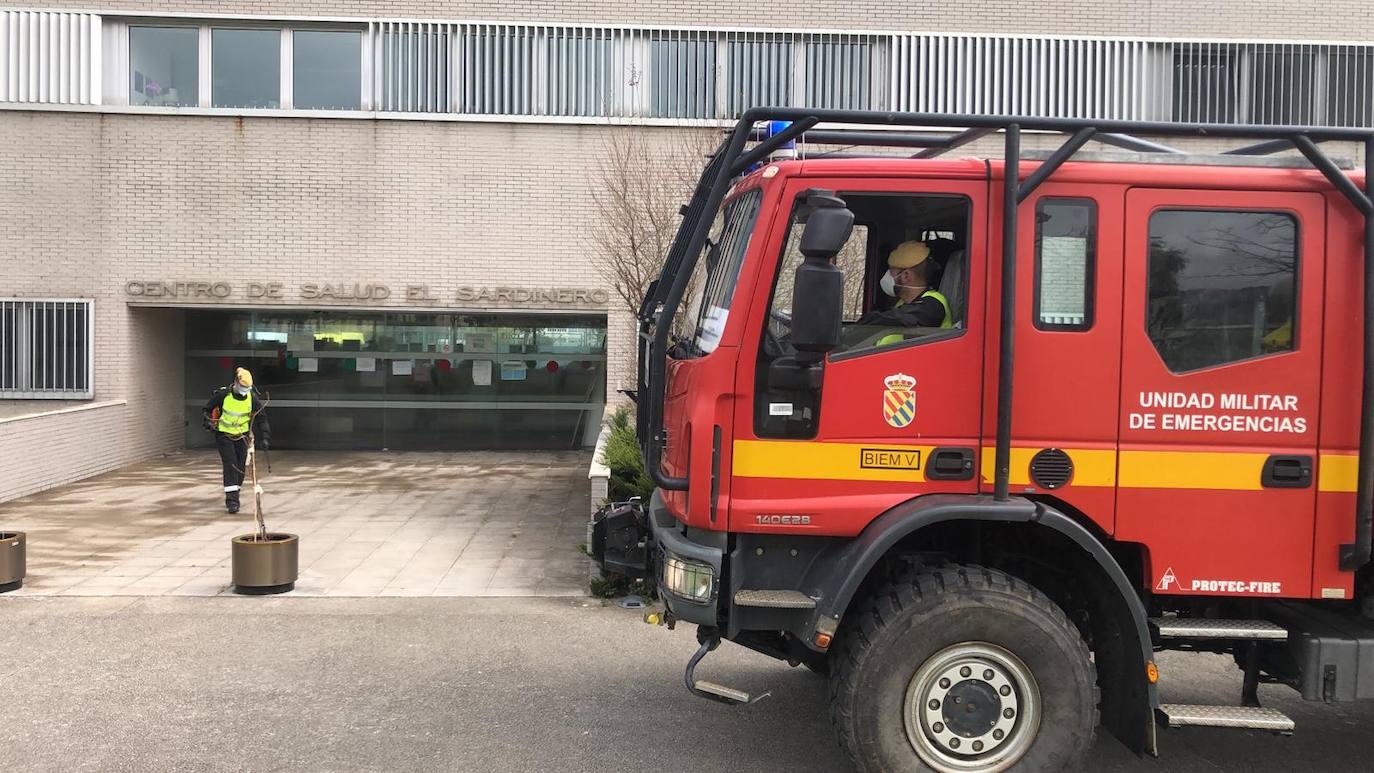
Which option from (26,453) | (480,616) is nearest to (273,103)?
(26,453)

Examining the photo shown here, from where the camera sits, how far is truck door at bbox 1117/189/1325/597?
12.8 ft

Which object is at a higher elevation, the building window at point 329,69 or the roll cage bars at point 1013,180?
the building window at point 329,69

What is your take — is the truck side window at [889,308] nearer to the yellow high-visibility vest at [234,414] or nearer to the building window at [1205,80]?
the yellow high-visibility vest at [234,414]

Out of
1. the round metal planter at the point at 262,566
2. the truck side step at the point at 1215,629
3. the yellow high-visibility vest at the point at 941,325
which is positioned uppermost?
the yellow high-visibility vest at the point at 941,325

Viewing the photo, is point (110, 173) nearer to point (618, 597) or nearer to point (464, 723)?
point (618, 597)

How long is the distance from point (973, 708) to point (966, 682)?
0.10m

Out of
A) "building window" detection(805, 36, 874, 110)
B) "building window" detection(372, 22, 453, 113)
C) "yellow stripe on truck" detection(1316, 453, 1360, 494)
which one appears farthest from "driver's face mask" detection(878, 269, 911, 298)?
"building window" detection(372, 22, 453, 113)

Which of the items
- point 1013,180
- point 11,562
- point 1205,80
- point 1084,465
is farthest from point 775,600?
point 1205,80

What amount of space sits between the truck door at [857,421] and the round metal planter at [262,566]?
4.94 m

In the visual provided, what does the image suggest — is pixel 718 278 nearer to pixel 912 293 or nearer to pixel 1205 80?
pixel 912 293

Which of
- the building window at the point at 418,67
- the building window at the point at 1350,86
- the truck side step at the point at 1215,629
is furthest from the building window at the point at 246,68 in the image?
the building window at the point at 1350,86

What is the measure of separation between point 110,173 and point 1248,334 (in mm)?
14793

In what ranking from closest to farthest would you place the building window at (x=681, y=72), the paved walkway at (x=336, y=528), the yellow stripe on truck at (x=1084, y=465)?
the yellow stripe on truck at (x=1084, y=465) → the paved walkway at (x=336, y=528) → the building window at (x=681, y=72)

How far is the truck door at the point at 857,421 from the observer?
3.91 meters
